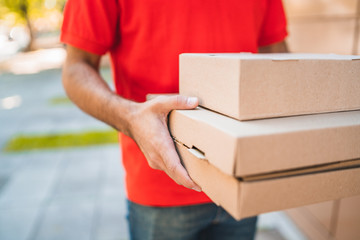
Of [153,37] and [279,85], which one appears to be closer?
[279,85]

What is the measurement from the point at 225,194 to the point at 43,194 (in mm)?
3130

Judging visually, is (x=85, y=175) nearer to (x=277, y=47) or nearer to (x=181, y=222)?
(x=181, y=222)

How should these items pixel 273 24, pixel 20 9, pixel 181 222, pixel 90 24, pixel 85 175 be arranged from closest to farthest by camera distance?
1. pixel 90 24
2. pixel 181 222
3. pixel 273 24
4. pixel 85 175
5. pixel 20 9

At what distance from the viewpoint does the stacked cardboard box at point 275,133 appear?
597 mm

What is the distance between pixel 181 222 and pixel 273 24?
0.86 meters

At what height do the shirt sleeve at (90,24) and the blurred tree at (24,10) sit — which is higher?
the blurred tree at (24,10)

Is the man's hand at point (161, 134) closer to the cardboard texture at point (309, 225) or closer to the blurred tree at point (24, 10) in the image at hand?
the cardboard texture at point (309, 225)

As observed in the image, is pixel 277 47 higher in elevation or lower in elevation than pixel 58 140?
higher

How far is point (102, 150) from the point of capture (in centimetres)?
445

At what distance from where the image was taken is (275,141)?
1.93 ft

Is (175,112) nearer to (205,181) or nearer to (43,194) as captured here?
(205,181)

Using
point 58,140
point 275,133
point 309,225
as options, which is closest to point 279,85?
point 275,133

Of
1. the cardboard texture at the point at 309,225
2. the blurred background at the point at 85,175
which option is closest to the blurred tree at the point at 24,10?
the blurred background at the point at 85,175

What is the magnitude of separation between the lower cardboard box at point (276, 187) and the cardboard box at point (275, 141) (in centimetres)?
2
